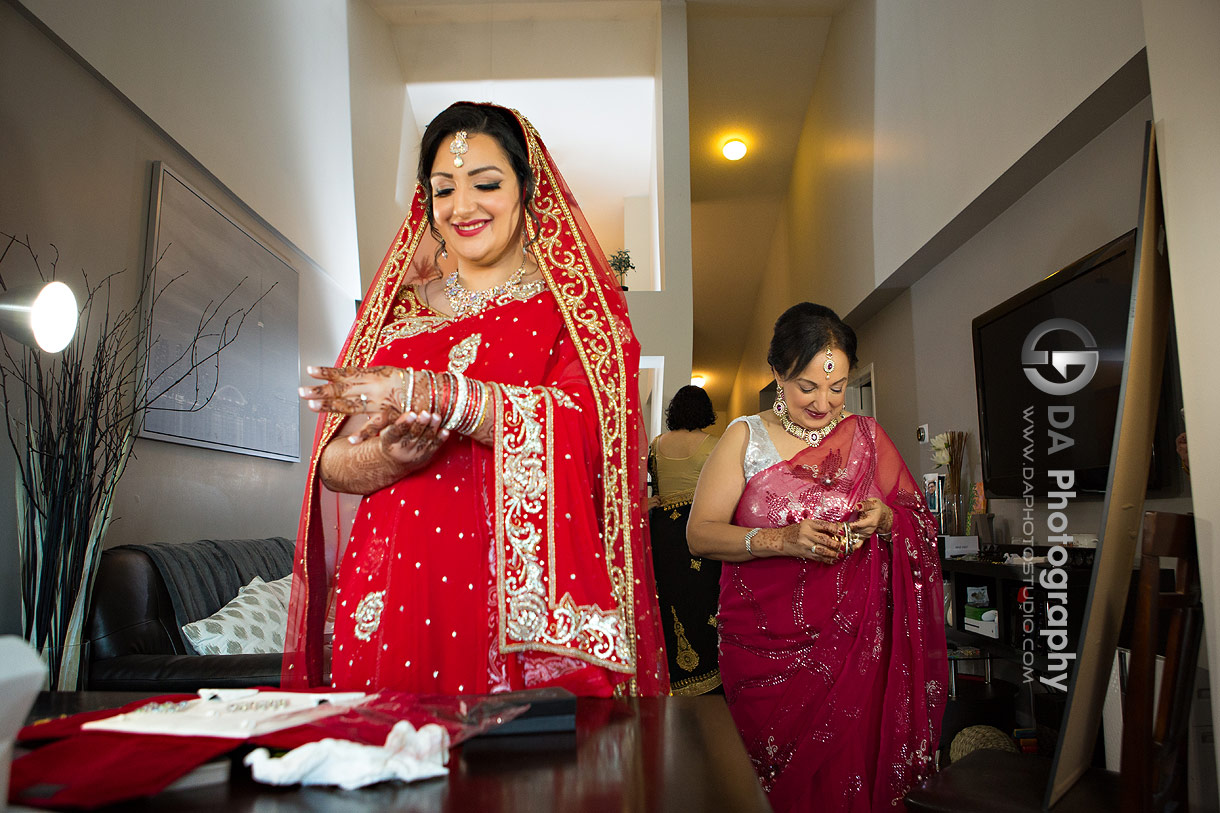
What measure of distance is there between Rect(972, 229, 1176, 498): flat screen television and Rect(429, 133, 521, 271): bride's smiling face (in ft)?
6.83

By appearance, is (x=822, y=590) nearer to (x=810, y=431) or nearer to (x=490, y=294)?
(x=810, y=431)

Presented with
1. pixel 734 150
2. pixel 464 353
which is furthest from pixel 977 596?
pixel 734 150

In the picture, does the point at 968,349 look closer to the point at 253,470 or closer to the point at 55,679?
the point at 253,470

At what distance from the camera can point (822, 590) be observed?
1.99 metres

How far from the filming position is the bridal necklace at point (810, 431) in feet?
6.98

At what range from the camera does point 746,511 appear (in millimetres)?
2127

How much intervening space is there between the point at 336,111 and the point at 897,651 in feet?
16.3

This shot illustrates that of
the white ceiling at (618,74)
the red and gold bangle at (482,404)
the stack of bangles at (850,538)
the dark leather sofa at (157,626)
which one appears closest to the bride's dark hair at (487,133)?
the red and gold bangle at (482,404)

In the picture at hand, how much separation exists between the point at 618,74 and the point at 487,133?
5.67 meters

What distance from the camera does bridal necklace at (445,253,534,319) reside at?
4.22ft

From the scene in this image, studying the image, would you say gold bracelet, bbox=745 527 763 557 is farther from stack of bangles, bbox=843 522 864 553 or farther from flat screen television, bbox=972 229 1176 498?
flat screen television, bbox=972 229 1176 498

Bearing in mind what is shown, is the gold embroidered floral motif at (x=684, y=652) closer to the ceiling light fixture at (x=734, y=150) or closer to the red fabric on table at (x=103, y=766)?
the red fabric on table at (x=103, y=766)

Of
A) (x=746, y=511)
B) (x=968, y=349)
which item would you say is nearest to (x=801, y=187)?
(x=968, y=349)

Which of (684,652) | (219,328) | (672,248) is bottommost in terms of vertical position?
(684,652)
